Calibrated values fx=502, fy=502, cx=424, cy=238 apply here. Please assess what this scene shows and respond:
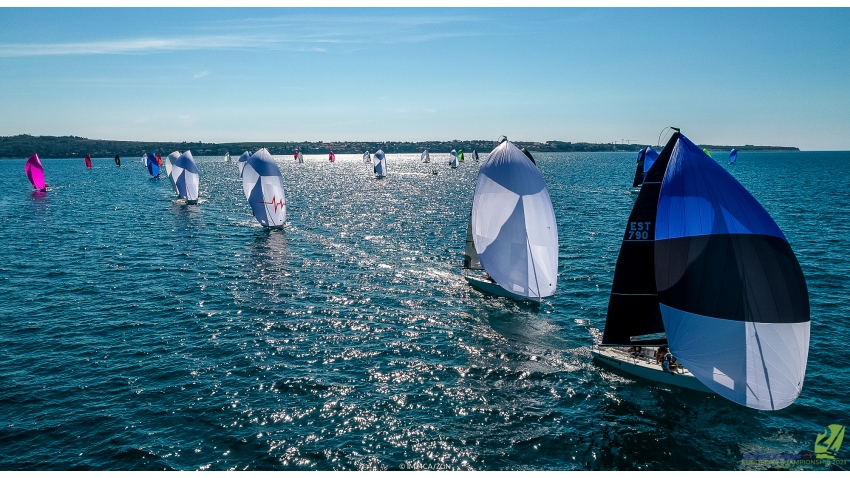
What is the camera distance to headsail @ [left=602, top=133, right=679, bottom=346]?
22.6 metres

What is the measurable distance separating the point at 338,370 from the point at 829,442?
2146cm

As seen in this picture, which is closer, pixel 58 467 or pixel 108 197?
pixel 58 467

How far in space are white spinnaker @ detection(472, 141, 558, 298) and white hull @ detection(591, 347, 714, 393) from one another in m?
7.59

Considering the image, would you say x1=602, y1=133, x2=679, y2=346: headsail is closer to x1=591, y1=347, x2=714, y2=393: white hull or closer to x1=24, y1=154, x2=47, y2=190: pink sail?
x1=591, y1=347, x2=714, y2=393: white hull

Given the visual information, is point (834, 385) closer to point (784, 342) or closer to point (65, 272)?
point (784, 342)

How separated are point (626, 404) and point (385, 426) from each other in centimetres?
1102

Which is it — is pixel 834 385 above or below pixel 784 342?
below

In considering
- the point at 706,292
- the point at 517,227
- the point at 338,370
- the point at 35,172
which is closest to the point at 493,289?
the point at 517,227

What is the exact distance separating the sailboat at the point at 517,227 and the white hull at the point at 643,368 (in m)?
7.58

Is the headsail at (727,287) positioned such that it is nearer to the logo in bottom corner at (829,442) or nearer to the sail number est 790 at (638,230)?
the sail number est 790 at (638,230)

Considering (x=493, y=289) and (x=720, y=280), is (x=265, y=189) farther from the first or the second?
(x=720, y=280)

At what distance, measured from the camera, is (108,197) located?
318 feet

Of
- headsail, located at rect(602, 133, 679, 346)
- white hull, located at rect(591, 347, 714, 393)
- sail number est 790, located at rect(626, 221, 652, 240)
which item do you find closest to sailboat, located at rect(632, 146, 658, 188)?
white hull, located at rect(591, 347, 714, 393)
